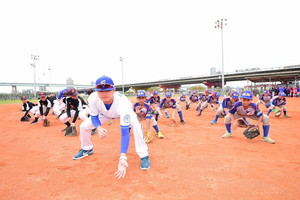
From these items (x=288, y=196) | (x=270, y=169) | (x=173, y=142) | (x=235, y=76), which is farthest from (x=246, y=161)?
(x=235, y=76)

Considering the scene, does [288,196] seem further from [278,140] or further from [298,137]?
[298,137]

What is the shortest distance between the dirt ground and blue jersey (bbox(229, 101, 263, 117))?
0.91 m

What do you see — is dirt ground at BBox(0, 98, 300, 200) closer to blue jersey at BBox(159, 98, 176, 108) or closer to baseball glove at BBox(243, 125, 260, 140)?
baseball glove at BBox(243, 125, 260, 140)

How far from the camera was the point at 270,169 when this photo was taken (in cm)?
290

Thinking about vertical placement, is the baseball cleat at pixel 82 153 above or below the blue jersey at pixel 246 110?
below

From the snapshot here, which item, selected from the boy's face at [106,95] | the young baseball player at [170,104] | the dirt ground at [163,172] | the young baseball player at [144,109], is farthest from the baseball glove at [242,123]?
the boy's face at [106,95]

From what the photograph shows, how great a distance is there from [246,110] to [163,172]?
385 cm

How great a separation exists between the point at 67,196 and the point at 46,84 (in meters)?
92.4

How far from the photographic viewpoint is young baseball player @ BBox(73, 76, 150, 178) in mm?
2752

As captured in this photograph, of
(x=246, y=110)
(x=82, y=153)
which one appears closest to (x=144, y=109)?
(x=82, y=153)

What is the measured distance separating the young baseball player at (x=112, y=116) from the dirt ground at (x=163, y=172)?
0.25 meters

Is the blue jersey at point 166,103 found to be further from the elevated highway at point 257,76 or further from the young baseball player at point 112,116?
the elevated highway at point 257,76

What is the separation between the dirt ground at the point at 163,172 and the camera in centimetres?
229

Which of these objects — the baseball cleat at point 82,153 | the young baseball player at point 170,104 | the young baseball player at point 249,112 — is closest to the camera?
the baseball cleat at point 82,153
